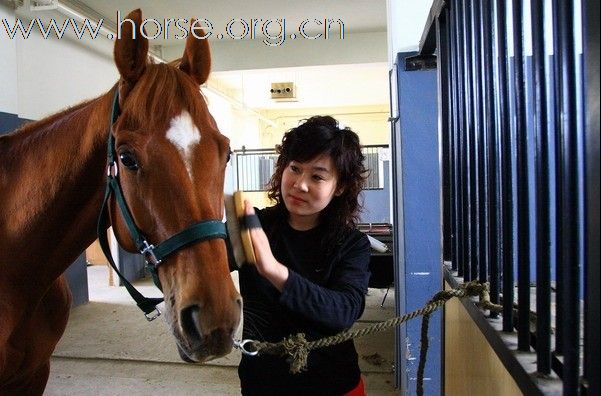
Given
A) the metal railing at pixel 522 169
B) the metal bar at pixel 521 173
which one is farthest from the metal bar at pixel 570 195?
the metal bar at pixel 521 173

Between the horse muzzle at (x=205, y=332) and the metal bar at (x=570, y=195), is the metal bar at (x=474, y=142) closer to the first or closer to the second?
the metal bar at (x=570, y=195)

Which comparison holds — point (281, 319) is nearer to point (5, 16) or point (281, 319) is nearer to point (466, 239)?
point (466, 239)

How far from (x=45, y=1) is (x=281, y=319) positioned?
137 inches

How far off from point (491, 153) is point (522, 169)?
0.11 metres

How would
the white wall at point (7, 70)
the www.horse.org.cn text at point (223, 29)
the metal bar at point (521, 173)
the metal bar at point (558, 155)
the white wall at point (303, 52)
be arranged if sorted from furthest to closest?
the white wall at point (303, 52) → the www.horse.org.cn text at point (223, 29) → the white wall at point (7, 70) → the metal bar at point (521, 173) → the metal bar at point (558, 155)

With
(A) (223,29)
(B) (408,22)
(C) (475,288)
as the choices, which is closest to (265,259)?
(C) (475,288)

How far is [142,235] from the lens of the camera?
80cm

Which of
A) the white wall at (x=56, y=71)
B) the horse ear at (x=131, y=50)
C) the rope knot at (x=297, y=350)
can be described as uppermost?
the white wall at (x=56, y=71)

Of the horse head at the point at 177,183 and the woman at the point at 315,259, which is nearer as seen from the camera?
the horse head at the point at 177,183

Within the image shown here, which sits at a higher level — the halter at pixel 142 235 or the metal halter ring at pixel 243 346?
the halter at pixel 142 235

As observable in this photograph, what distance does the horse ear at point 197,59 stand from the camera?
0.98 m

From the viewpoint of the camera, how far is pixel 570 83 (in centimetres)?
41

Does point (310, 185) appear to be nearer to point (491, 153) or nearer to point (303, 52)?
point (491, 153)

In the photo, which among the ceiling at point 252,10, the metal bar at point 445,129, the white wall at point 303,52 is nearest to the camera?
the metal bar at point 445,129
